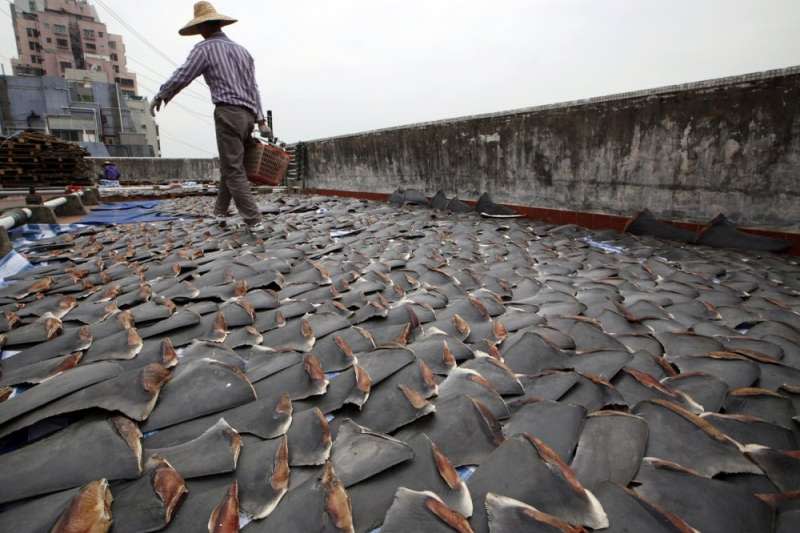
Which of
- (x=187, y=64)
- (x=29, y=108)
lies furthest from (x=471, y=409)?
(x=29, y=108)

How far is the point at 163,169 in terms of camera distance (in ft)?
45.0

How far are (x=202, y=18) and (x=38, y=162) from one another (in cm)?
789

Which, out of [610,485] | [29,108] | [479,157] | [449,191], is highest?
[29,108]

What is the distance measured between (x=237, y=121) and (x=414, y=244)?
6.10ft

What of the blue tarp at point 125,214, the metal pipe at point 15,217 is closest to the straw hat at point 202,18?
the metal pipe at point 15,217

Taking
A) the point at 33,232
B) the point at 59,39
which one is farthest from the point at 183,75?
the point at 59,39

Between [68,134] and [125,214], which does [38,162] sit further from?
[68,134]

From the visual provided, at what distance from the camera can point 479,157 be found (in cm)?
492

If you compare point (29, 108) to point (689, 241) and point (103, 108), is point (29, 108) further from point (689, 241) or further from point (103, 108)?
point (689, 241)

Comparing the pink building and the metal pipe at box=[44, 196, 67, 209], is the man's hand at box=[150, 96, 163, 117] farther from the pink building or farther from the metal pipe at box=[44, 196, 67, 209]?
the pink building

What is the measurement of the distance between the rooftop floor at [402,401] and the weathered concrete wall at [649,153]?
113 cm

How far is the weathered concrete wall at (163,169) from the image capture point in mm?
13055

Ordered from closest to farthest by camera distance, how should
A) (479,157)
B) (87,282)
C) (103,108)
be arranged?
(87,282) < (479,157) < (103,108)

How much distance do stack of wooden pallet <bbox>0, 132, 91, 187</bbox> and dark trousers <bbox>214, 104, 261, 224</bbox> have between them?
7.47m
